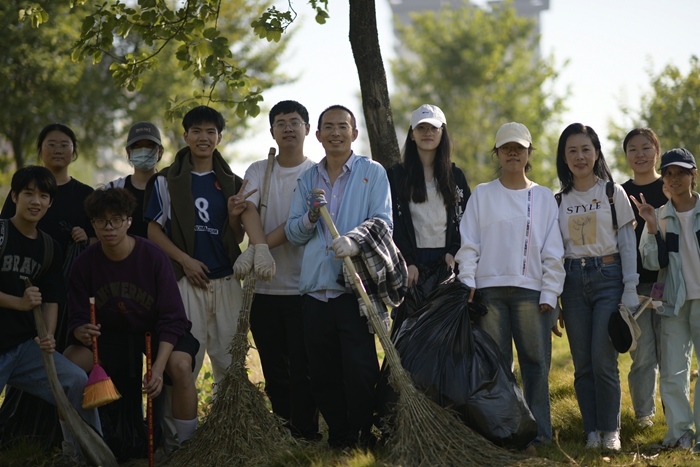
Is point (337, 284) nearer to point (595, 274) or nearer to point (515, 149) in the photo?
point (515, 149)

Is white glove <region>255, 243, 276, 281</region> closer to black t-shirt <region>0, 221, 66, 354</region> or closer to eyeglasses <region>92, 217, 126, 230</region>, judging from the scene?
eyeglasses <region>92, 217, 126, 230</region>

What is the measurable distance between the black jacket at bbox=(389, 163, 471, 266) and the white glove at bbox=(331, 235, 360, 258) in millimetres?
Result: 659

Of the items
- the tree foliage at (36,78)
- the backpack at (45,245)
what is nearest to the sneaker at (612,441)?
the backpack at (45,245)

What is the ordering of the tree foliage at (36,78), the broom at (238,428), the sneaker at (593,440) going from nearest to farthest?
the broom at (238,428), the sneaker at (593,440), the tree foliage at (36,78)

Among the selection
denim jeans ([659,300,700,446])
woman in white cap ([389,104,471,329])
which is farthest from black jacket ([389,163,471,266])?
denim jeans ([659,300,700,446])

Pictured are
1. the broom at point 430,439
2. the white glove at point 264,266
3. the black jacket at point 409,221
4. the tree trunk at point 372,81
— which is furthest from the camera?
the tree trunk at point 372,81

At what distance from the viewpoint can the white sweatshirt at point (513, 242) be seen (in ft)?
13.8

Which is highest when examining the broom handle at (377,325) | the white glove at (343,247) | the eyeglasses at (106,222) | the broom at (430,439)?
the eyeglasses at (106,222)

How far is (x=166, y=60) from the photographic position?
1792cm

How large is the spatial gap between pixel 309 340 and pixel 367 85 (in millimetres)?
2363

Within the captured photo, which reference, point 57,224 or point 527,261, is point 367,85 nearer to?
point 527,261

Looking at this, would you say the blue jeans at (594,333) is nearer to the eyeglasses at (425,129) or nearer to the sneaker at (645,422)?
the sneaker at (645,422)

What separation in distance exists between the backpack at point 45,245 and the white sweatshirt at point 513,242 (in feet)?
8.41

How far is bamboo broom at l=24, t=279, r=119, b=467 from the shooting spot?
13.2 ft
